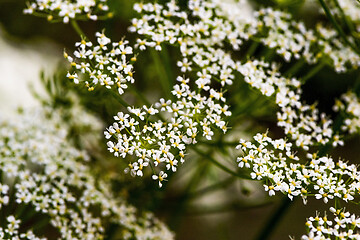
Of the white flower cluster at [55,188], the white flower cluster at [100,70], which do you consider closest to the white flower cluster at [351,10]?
the white flower cluster at [100,70]

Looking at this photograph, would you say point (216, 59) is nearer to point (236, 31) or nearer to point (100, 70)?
point (236, 31)

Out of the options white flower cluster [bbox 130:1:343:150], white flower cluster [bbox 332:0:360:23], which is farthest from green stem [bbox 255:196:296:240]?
white flower cluster [bbox 332:0:360:23]

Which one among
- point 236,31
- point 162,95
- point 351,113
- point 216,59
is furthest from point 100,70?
point 162,95

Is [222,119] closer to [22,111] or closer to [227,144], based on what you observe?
[227,144]

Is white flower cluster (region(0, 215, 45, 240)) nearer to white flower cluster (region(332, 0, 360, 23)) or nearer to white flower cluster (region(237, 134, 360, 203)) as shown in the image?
white flower cluster (region(237, 134, 360, 203))

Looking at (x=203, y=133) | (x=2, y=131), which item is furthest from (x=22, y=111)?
(x=203, y=133)
